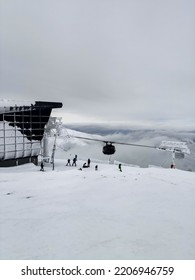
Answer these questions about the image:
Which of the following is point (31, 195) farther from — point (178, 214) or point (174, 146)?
point (174, 146)

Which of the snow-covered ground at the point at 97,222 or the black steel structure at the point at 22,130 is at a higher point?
the black steel structure at the point at 22,130

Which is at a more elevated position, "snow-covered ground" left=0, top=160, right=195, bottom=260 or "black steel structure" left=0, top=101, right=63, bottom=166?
"black steel structure" left=0, top=101, right=63, bottom=166

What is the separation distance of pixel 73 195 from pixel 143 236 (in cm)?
459

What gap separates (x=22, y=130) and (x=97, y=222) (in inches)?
1074

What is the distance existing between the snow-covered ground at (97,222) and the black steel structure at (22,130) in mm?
20181

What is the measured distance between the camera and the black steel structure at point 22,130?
101 ft

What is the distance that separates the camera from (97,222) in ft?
22.8

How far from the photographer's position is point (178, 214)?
25.7ft

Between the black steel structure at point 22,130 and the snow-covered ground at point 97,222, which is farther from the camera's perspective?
the black steel structure at point 22,130

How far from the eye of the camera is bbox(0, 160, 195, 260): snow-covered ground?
5301mm


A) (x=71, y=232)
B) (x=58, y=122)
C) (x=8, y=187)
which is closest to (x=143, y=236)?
(x=71, y=232)

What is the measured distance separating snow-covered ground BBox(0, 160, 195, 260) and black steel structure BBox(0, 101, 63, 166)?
20.2 m

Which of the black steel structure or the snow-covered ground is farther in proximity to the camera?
the black steel structure

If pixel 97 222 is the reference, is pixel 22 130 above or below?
above
